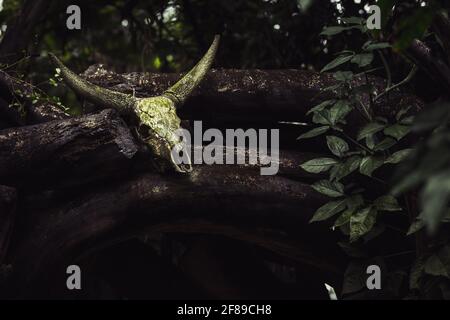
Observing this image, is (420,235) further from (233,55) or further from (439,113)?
(233,55)

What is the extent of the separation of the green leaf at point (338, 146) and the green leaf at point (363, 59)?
43 cm

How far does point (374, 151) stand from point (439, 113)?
7.23 ft

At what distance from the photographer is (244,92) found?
4.72 metres

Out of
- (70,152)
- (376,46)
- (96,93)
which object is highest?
(376,46)

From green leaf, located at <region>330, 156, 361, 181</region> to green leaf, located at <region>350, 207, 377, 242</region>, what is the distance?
0.72ft

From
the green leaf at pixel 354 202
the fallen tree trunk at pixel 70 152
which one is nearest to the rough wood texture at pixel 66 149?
the fallen tree trunk at pixel 70 152

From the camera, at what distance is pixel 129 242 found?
514 centimetres

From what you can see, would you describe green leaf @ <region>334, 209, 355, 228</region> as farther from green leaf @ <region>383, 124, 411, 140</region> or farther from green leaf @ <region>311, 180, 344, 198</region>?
green leaf @ <region>383, 124, 411, 140</region>

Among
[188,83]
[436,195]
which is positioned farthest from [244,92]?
[436,195]

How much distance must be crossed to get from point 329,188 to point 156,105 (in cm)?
108

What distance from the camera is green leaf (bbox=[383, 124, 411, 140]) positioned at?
12.5ft

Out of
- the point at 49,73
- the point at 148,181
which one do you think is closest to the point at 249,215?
the point at 148,181

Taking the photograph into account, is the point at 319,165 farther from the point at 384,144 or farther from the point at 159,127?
the point at 159,127

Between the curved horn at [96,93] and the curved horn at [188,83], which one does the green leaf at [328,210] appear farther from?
the curved horn at [96,93]
